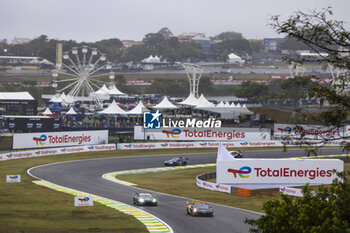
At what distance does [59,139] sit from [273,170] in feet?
110

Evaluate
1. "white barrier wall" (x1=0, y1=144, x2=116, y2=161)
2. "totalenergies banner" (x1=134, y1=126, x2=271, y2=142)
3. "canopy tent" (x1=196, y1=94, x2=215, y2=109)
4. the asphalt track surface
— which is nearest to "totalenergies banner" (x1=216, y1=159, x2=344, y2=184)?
the asphalt track surface

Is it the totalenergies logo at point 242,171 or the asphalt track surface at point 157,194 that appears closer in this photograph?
the asphalt track surface at point 157,194

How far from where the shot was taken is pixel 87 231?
28.3 meters

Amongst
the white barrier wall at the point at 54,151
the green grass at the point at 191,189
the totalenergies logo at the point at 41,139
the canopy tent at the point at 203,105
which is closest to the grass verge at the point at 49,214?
the green grass at the point at 191,189

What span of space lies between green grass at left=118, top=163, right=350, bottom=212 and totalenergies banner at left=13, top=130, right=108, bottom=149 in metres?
19.6

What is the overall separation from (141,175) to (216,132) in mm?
26001

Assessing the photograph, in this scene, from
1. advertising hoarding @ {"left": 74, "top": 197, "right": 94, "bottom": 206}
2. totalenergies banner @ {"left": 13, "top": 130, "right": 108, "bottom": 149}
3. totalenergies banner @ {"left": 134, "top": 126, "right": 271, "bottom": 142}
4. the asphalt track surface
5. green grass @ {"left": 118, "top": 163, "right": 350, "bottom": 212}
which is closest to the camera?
the asphalt track surface

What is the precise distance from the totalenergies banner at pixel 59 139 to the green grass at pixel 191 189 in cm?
1957

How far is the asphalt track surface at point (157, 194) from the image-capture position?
30109 millimetres

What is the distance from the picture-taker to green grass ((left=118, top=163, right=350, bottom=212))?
1547 inches

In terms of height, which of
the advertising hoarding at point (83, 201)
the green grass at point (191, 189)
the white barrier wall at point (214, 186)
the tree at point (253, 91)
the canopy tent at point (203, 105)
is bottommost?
the green grass at point (191, 189)

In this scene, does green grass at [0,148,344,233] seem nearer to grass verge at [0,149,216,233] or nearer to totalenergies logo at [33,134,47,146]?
grass verge at [0,149,216,233]

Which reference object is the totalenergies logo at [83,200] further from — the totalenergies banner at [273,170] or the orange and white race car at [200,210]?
the totalenergies banner at [273,170]

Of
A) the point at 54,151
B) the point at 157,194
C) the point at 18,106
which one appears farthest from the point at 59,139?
the point at 18,106
